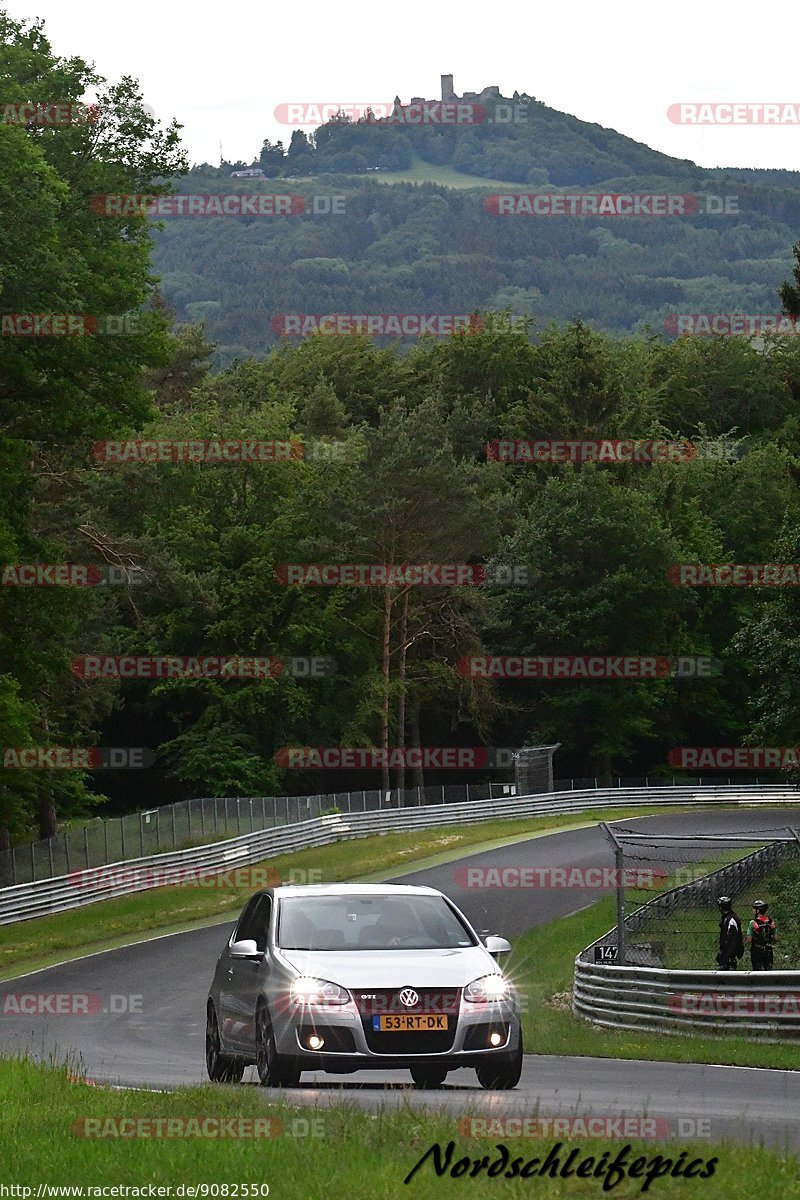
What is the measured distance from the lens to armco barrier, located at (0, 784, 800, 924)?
3903cm

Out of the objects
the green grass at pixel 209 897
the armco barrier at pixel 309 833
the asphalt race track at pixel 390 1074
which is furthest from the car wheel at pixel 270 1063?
the armco barrier at pixel 309 833

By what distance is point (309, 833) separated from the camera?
5131cm

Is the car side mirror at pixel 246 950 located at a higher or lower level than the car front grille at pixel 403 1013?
higher

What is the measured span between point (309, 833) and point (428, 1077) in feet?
126

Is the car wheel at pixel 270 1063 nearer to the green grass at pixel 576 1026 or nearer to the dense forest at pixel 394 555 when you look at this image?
the green grass at pixel 576 1026

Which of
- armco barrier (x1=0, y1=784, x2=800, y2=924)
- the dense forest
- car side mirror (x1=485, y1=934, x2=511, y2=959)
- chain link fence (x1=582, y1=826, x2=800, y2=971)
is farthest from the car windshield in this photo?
armco barrier (x1=0, y1=784, x2=800, y2=924)

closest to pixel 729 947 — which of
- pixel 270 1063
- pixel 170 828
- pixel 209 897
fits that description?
pixel 270 1063

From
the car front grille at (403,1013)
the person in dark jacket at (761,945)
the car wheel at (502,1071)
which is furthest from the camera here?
the person in dark jacket at (761,945)

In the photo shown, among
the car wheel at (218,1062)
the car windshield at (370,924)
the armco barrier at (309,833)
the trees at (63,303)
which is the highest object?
the trees at (63,303)

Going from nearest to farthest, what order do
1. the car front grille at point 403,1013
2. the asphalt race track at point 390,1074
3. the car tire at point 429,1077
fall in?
1. the asphalt race track at point 390,1074
2. the car front grille at point 403,1013
3. the car tire at point 429,1077

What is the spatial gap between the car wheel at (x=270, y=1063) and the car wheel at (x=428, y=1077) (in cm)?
114

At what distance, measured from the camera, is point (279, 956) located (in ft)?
41.4

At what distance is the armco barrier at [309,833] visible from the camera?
39031 mm

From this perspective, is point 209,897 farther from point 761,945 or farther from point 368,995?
point 368,995
